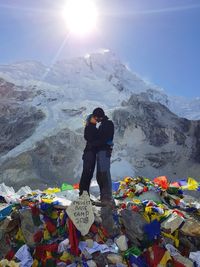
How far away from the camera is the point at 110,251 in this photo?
7.58 metres

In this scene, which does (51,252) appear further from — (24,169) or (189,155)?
(189,155)

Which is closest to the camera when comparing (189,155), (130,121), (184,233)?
(184,233)

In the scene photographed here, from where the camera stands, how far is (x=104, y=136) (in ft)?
28.4

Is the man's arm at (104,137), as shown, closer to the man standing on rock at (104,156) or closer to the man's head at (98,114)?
the man standing on rock at (104,156)

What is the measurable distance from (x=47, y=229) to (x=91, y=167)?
1.70m

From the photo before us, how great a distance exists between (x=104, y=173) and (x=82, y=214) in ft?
3.59

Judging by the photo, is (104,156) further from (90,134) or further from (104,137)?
(90,134)

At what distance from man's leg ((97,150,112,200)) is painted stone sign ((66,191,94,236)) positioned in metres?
0.60

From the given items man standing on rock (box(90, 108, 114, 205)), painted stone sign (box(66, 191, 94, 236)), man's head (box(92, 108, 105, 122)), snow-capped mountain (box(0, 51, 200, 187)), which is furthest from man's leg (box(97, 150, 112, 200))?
snow-capped mountain (box(0, 51, 200, 187))

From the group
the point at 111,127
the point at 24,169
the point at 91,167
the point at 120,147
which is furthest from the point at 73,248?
the point at 120,147

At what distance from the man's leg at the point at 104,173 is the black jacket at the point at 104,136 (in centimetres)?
14

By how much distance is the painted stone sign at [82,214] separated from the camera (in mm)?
7957

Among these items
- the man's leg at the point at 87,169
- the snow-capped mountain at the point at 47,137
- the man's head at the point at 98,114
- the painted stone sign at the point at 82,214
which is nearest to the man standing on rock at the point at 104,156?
the man's head at the point at 98,114

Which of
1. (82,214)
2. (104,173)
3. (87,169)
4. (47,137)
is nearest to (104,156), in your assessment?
(104,173)
